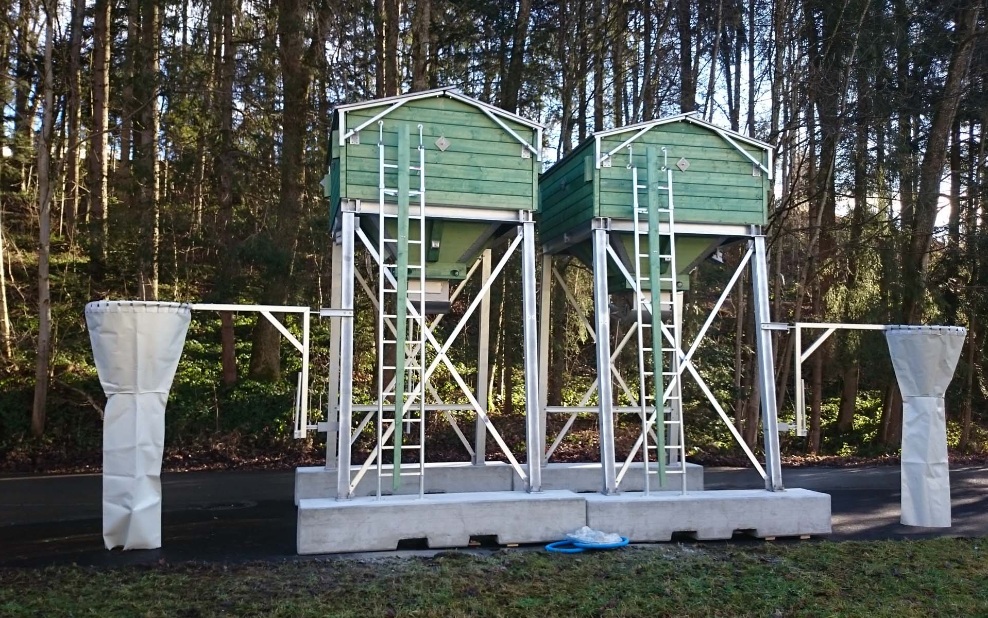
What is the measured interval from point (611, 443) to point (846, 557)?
2.66m

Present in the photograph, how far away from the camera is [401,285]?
855 centimetres

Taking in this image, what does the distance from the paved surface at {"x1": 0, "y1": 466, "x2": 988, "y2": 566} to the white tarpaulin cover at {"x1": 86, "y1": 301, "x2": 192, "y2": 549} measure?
0.33 metres

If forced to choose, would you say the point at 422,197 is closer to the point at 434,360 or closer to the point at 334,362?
the point at 434,360

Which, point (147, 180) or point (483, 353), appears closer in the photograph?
point (483, 353)

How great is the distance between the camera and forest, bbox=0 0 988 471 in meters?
15.5

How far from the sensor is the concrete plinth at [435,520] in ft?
26.2

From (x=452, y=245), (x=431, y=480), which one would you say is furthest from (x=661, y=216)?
(x=431, y=480)

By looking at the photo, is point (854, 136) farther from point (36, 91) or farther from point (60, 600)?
point (36, 91)

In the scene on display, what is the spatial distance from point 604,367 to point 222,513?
16.1 feet

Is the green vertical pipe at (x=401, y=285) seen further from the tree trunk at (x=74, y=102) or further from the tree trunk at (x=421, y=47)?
the tree trunk at (x=74, y=102)

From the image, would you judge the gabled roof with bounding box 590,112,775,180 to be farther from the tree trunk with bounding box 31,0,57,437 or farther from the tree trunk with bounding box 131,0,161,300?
the tree trunk with bounding box 31,0,57,437

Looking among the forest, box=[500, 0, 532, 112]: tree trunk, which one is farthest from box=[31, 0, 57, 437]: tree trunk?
box=[500, 0, 532, 112]: tree trunk

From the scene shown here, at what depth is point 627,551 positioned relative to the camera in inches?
322

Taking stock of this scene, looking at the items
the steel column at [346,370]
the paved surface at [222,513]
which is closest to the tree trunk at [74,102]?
the paved surface at [222,513]
